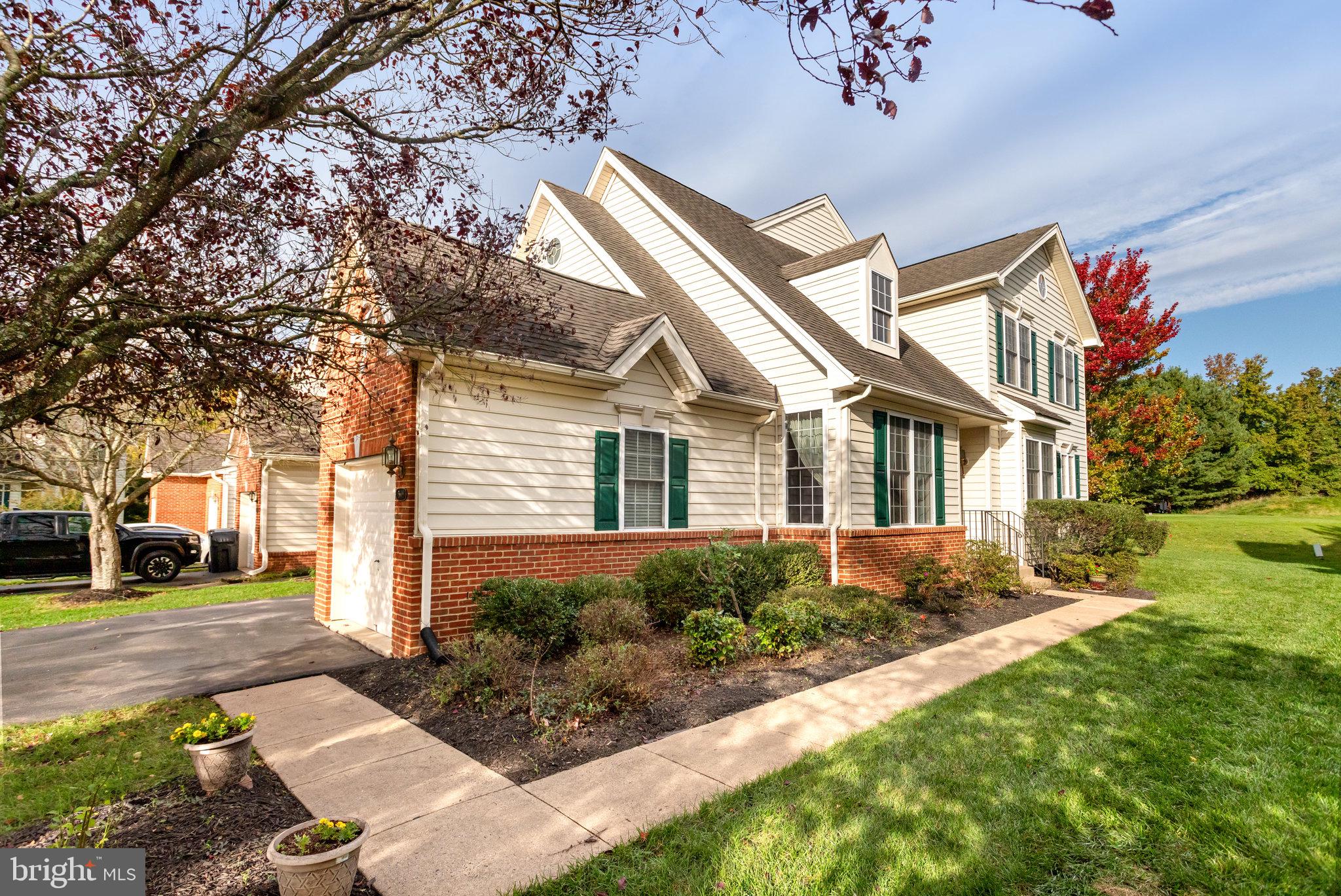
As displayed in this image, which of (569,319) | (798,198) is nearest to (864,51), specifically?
(569,319)

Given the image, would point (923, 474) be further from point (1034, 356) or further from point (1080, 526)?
point (1034, 356)

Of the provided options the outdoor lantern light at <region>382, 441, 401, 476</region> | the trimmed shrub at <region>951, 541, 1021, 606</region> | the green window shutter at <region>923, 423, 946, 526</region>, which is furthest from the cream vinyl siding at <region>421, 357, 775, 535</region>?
the green window shutter at <region>923, 423, 946, 526</region>

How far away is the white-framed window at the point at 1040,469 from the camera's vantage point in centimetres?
1539

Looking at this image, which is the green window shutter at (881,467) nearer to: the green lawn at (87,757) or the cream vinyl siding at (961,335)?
the cream vinyl siding at (961,335)

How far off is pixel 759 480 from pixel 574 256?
654cm

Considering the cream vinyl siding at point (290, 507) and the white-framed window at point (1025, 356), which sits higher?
the white-framed window at point (1025, 356)

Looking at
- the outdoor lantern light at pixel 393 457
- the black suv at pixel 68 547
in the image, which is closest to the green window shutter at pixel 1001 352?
the outdoor lantern light at pixel 393 457

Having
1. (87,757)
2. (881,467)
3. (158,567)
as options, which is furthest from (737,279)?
(158,567)

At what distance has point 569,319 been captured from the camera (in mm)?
9609

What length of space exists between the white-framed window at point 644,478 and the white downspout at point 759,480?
7.11ft

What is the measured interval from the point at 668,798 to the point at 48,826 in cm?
362

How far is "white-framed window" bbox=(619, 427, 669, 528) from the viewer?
941 cm

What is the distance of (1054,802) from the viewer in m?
3.76

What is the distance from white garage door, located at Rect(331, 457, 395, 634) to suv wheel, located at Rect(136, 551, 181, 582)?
9684 mm
